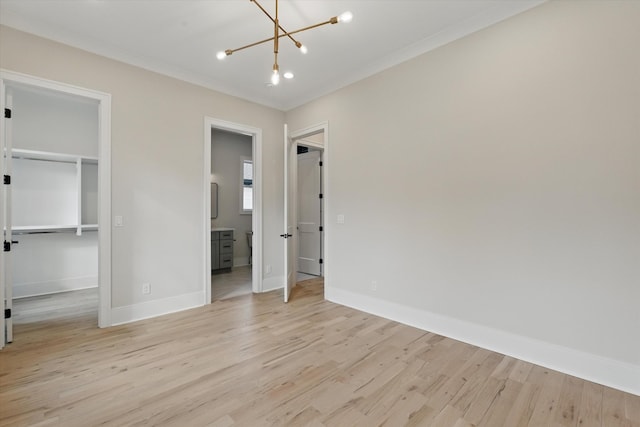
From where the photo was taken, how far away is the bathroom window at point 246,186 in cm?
675

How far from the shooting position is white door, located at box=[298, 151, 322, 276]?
216 inches

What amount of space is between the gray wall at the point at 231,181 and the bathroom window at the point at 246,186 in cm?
8

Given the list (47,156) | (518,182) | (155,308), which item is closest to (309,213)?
(155,308)

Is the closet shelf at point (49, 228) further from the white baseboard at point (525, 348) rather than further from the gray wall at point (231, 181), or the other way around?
the white baseboard at point (525, 348)

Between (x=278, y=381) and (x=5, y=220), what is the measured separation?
2.91 m

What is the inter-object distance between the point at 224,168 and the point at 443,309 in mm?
5282

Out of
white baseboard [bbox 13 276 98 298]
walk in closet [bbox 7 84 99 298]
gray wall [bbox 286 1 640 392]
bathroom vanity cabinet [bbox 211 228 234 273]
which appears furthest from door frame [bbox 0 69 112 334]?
gray wall [bbox 286 1 640 392]

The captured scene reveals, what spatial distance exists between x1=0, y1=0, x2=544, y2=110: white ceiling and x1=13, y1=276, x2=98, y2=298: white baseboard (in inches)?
137

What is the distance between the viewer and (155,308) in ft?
11.4

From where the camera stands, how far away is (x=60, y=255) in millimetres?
4473

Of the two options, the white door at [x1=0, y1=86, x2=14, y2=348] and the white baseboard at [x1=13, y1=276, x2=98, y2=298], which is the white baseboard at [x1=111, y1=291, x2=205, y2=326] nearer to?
the white door at [x1=0, y1=86, x2=14, y2=348]

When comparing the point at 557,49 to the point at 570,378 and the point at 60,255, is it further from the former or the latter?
the point at 60,255

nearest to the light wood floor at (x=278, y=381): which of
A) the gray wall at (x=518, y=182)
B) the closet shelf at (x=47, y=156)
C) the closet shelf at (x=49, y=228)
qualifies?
the gray wall at (x=518, y=182)

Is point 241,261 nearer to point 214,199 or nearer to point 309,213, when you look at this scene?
point 214,199
